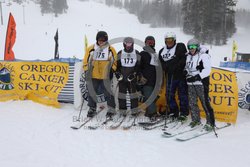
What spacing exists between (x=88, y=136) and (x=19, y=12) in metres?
78.6

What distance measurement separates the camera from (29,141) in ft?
16.3

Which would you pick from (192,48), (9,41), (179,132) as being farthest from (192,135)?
(9,41)

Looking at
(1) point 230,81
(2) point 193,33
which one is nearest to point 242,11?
(2) point 193,33

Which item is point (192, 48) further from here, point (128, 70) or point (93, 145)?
point (93, 145)

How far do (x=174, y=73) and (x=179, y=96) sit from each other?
0.60m

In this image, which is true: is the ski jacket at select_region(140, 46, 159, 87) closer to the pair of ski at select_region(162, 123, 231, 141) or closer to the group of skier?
the group of skier

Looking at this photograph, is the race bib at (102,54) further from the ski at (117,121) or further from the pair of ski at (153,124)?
the pair of ski at (153,124)

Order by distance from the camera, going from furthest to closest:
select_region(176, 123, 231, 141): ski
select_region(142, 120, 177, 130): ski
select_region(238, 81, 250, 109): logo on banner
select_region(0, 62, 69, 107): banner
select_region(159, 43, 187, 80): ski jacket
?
select_region(0, 62, 69, 107): banner < select_region(238, 81, 250, 109): logo on banner < select_region(159, 43, 187, 80): ski jacket < select_region(142, 120, 177, 130): ski < select_region(176, 123, 231, 141): ski

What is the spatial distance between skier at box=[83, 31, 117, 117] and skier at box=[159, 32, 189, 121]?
1344 millimetres

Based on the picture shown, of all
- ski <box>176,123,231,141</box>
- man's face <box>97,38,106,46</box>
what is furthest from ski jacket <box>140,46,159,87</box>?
ski <box>176,123,231,141</box>

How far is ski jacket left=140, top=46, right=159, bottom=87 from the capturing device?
20.6 ft

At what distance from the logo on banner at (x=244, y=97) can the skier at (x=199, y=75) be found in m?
1.73

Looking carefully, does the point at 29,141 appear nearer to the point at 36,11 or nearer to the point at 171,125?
the point at 171,125

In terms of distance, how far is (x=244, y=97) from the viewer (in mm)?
6906
